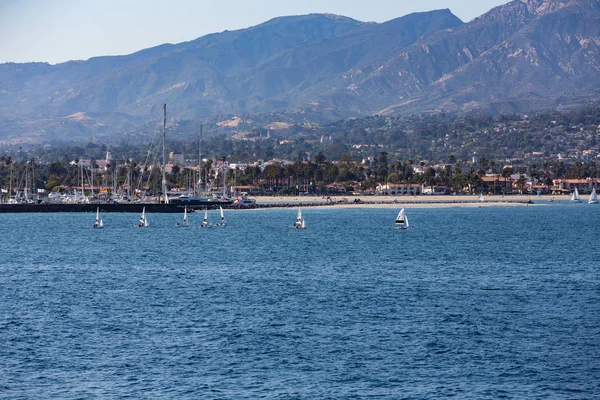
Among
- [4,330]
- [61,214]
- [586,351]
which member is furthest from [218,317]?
[61,214]

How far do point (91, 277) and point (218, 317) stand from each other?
2161 centimetres

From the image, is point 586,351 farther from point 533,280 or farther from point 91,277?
point 91,277

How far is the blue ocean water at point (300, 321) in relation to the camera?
124 feet

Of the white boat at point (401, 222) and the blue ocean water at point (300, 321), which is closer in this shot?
the blue ocean water at point (300, 321)

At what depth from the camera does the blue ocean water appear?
124 feet

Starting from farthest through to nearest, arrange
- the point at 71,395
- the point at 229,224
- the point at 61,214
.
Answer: the point at 61,214 → the point at 229,224 → the point at 71,395

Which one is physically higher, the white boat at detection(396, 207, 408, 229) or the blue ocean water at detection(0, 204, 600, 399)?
the white boat at detection(396, 207, 408, 229)

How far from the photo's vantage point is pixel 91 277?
69875mm

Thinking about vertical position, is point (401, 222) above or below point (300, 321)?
above

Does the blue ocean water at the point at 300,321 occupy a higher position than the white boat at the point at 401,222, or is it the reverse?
the white boat at the point at 401,222

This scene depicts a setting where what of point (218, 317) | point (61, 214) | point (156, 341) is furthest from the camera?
point (61, 214)

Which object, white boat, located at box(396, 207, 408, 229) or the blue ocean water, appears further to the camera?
white boat, located at box(396, 207, 408, 229)

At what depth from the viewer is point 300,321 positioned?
164ft

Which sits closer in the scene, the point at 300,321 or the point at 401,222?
the point at 300,321
